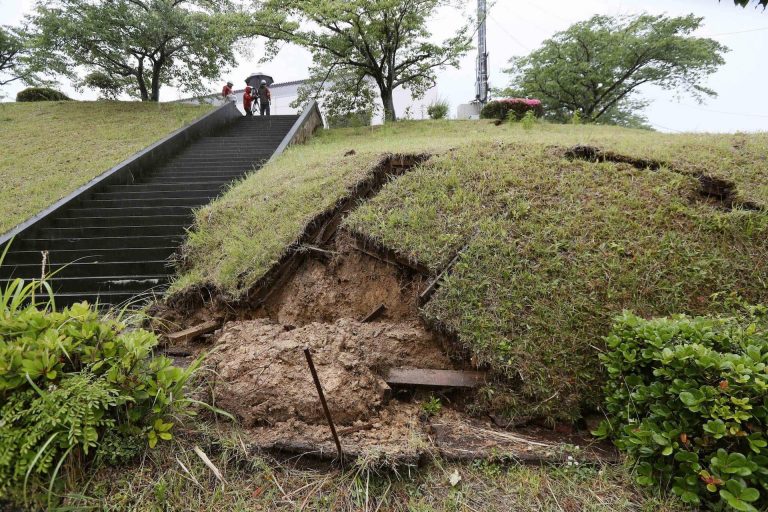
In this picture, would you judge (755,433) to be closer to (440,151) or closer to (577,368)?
(577,368)

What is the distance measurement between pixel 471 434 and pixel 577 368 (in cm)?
80

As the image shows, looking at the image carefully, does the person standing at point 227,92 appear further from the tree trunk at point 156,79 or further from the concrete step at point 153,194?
the concrete step at point 153,194

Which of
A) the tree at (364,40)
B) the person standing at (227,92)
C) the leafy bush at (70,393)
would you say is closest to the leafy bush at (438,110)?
the tree at (364,40)

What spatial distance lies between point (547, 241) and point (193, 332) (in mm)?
3036

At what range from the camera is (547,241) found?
3113 millimetres

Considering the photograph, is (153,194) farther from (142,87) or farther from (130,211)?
(142,87)

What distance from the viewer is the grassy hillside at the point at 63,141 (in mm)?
7148

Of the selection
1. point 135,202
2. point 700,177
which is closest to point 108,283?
point 135,202

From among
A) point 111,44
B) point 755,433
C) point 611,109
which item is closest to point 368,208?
point 755,433

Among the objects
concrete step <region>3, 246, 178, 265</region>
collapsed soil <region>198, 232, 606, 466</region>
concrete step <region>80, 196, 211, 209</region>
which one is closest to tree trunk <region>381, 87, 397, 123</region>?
concrete step <region>80, 196, 211, 209</region>

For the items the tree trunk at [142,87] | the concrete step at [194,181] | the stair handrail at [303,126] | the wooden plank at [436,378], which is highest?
the tree trunk at [142,87]

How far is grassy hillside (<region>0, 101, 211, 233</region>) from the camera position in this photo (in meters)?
7.15

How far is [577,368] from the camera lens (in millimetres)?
2514

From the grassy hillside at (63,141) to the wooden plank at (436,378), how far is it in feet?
21.0
